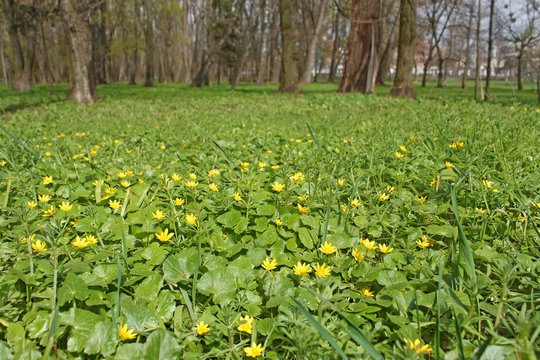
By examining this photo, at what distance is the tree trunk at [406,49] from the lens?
35.6 ft

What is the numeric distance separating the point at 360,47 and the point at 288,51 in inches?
121

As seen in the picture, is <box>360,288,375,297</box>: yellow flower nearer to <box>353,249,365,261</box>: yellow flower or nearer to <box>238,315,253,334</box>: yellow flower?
<box>353,249,365,261</box>: yellow flower

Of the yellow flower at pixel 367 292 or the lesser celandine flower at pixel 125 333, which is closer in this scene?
the lesser celandine flower at pixel 125 333

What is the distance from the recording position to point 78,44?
912 cm

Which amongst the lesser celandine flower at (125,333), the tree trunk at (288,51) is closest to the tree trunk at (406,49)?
the tree trunk at (288,51)

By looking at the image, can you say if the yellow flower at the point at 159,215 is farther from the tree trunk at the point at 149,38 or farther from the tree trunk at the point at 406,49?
the tree trunk at the point at 149,38

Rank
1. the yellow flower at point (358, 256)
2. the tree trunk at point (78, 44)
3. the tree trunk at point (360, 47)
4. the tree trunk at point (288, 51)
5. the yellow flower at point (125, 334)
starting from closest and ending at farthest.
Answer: the yellow flower at point (125, 334)
the yellow flower at point (358, 256)
the tree trunk at point (78, 44)
the tree trunk at point (288, 51)
the tree trunk at point (360, 47)

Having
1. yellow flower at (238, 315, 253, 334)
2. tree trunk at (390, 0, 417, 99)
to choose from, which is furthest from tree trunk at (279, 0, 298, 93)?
yellow flower at (238, 315, 253, 334)

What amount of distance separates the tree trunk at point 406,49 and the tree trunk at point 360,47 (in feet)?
7.72

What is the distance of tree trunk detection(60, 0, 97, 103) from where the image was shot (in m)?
8.79

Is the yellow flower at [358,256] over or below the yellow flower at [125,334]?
over

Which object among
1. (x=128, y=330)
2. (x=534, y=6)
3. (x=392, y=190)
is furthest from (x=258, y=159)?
(x=534, y=6)

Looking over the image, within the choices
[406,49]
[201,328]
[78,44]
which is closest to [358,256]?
[201,328]

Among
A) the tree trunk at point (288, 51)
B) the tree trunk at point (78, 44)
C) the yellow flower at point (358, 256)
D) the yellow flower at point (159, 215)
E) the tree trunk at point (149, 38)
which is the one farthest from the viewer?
the tree trunk at point (149, 38)
